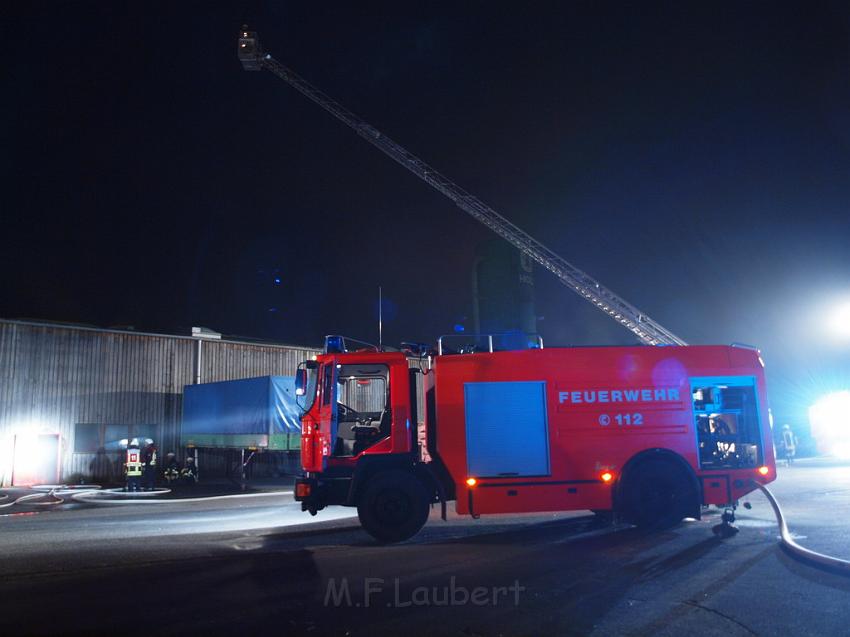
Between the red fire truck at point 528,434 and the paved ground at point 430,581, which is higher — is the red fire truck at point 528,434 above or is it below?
above

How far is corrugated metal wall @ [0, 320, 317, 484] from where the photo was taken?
23.2 meters

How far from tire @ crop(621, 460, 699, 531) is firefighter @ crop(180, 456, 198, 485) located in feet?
59.0

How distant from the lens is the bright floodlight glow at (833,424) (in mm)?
30031

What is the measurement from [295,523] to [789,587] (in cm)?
847

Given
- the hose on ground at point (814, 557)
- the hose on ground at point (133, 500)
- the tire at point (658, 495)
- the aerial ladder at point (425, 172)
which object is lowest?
the hose on ground at point (133, 500)

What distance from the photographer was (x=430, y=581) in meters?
7.11

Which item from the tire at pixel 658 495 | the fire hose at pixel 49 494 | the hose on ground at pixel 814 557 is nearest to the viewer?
the hose on ground at pixel 814 557

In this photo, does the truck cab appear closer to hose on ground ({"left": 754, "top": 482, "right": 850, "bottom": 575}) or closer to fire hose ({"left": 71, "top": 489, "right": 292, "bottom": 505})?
hose on ground ({"left": 754, "top": 482, "right": 850, "bottom": 575})

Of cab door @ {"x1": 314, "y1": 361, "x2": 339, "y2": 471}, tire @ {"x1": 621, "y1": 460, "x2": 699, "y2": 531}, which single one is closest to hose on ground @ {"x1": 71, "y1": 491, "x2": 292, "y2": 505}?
cab door @ {"x1": 314, "y1": 361, "x2": 339, "y2": 471}

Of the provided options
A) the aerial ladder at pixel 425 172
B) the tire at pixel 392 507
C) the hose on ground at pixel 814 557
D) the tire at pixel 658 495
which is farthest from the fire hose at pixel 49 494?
the aerial ladder at pixel 425 172

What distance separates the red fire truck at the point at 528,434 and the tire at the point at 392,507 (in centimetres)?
2

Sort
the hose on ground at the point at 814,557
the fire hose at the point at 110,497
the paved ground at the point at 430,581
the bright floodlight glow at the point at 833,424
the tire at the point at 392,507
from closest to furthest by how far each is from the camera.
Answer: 1. the paved ground at the point at 430,581
2. the hose on ground at the point at 814,557
3. the tire at the point at 392,507
4. the fire hose at the point at 110,497
5. the bright floodlight glow at the point at 833,424

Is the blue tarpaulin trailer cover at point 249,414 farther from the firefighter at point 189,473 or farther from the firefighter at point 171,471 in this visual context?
the firefighter at point 171,471

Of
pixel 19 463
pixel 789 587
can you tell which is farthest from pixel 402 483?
pixel 19 463
